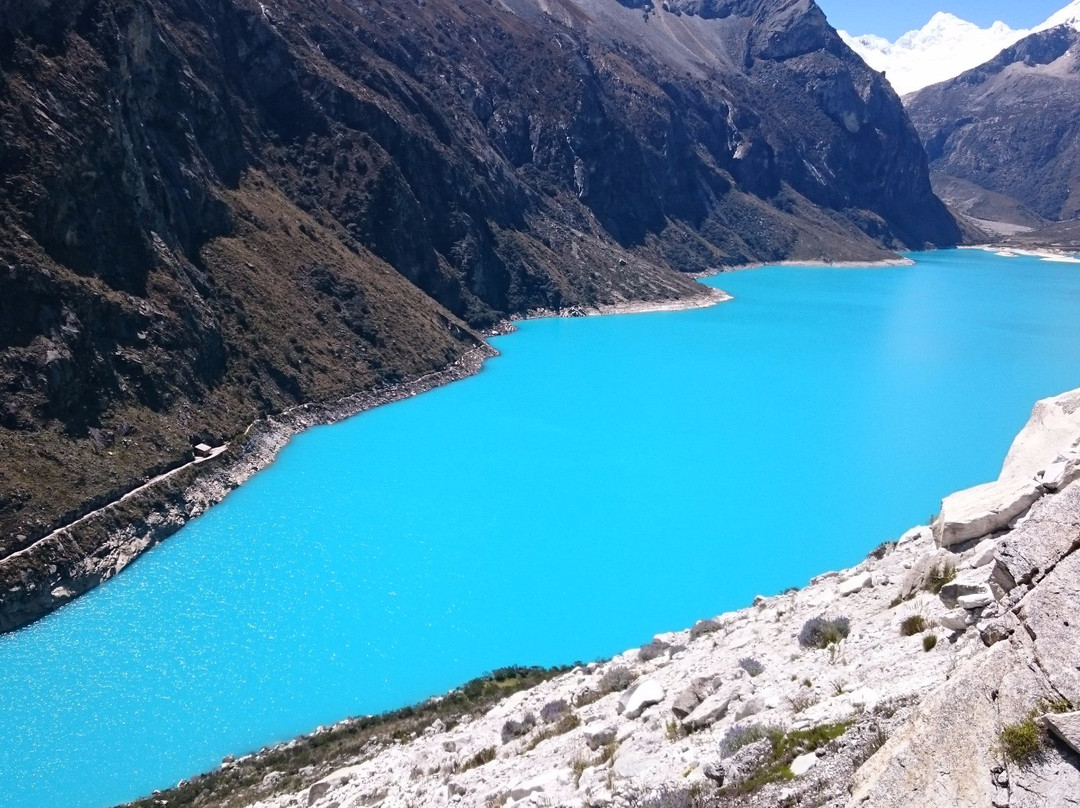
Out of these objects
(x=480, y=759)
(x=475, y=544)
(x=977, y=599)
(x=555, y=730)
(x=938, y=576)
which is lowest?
(x=475, y=544)

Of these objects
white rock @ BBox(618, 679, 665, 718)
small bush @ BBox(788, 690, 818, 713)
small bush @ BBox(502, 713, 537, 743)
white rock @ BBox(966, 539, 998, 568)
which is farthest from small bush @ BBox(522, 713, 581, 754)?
white rock @ BBox(966, 539, 998, 568)

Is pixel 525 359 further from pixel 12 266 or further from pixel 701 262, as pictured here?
pixel 701 262

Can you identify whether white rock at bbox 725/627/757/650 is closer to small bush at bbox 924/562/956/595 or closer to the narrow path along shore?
small bush at bbox 924/562/956/595

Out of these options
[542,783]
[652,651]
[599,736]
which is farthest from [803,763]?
[652,651]

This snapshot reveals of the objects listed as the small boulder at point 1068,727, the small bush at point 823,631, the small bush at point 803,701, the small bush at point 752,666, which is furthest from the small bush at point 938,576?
the small boulder at point 1068,727

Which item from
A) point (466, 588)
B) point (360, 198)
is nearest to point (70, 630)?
point (466, 588)

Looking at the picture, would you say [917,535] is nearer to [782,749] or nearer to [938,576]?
[938,576]
